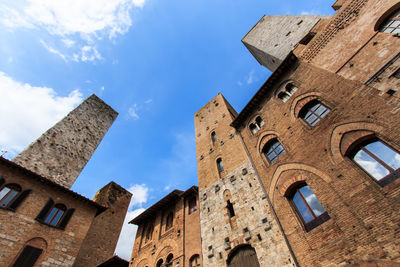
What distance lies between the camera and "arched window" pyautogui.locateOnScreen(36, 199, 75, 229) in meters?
12.1

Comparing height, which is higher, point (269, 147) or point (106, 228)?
point (106, 228)

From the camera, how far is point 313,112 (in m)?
8.82

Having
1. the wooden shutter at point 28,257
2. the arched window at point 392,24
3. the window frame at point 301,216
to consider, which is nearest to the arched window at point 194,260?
the window frame at point 301,216

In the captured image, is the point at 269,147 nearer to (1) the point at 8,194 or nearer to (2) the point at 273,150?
(2) the point at 273,150

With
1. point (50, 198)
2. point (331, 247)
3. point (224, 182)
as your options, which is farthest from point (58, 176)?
point (331, 247)

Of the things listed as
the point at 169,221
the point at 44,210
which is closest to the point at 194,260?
the point at 169,221

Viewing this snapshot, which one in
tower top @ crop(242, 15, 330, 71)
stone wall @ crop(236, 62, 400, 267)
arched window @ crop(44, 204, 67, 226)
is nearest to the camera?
stone wall @ crop(236, 62, 400, 267)

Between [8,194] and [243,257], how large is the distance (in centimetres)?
1302

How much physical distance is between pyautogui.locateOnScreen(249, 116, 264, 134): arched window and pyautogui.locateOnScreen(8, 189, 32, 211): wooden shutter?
45.7 ft

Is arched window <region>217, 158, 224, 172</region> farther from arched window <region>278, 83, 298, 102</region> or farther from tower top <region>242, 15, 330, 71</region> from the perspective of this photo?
tower top <region>242, 15, 330, 71</region>

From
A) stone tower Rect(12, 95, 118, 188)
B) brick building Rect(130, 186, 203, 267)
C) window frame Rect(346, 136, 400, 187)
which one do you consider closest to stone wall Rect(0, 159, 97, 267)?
stone tower Rect(12, 95, 118, 188)

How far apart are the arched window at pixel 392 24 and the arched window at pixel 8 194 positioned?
19.7 metres

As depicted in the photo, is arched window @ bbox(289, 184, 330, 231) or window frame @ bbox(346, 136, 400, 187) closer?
window frame @ bbox(346, 136, 400, 187)

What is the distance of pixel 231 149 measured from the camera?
12.9 meters
